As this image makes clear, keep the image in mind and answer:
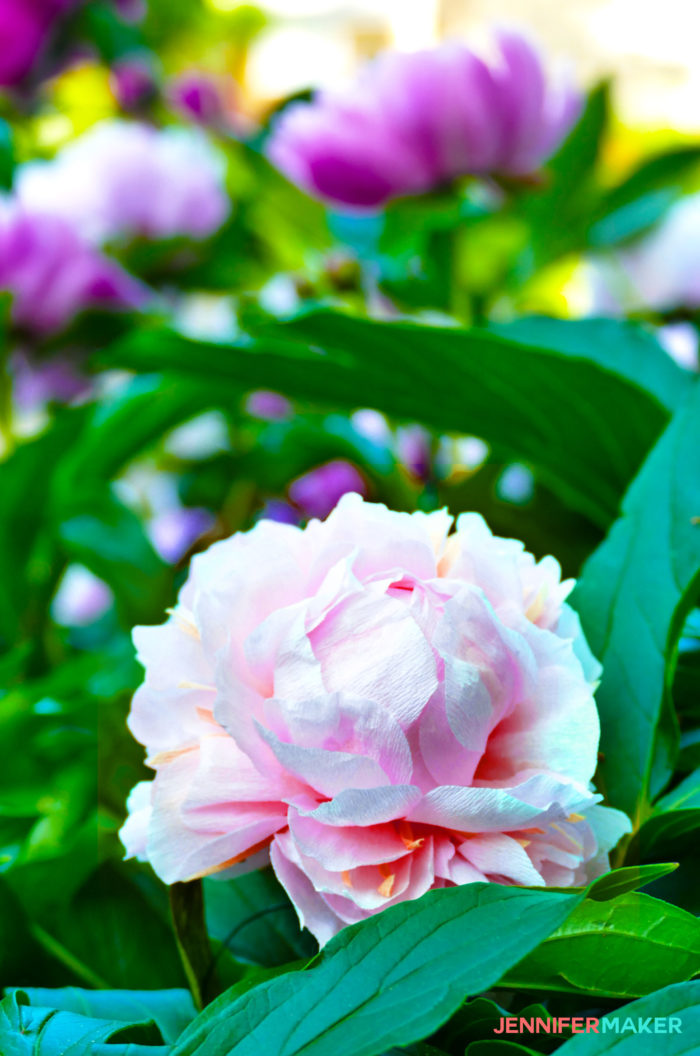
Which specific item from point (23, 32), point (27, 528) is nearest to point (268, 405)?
point (27, 528)

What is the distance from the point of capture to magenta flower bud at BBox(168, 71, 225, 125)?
2.45 feet

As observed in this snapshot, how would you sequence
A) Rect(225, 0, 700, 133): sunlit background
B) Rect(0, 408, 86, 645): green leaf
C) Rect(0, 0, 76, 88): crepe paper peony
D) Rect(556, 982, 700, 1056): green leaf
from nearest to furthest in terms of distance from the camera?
Rect(556, 982, 700, 1056): green leaf, Rect(0, 408, 86, 645): green leaf, Rect(0, 0, 76, 88): crepe paper peony, Rect(225, 0, 700, 133): sunlit background

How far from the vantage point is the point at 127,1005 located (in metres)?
0.19

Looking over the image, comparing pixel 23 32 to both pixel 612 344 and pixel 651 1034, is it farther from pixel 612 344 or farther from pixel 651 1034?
pixel 651 1034

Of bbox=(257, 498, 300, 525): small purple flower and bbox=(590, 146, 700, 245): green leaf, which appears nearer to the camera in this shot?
bbox=(257, 498, 300, 525): small purple flower

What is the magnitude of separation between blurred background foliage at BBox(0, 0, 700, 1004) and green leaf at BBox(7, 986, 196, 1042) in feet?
0.04

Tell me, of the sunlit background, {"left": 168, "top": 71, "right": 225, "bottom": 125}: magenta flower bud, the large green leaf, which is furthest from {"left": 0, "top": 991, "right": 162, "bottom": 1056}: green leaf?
the sunlit background

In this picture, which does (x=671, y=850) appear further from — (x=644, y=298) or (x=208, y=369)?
(x=644, y=298)

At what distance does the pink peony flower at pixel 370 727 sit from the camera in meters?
0.16

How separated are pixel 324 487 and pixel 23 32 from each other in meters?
0.45

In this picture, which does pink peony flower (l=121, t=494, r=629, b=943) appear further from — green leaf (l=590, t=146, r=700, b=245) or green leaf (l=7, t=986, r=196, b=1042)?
green leaf (l=590, t=146, r=700, b=245)

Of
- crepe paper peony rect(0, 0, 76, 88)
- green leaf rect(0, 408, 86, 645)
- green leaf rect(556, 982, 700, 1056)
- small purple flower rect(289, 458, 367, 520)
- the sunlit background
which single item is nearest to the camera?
green leaf rect(556, 982, 700, 1056)

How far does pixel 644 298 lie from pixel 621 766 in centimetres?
44

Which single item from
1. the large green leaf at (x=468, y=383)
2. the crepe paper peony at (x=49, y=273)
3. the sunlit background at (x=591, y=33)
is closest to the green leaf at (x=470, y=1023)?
the large green leaf at (x=468, y=383)
